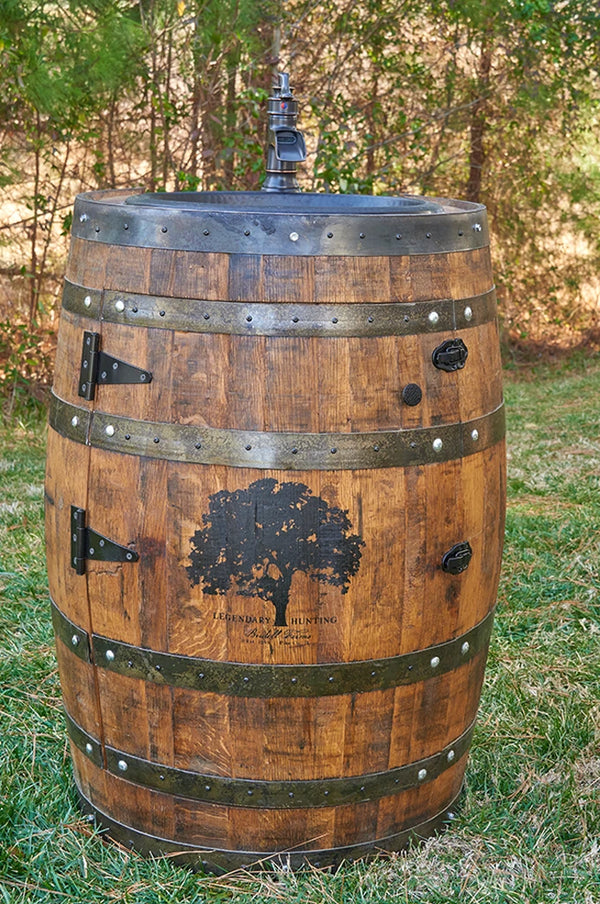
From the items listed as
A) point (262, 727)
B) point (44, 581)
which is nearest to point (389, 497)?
point (262, 727)

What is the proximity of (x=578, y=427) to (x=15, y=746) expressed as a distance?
190 inches

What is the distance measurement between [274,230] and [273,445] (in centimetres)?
45

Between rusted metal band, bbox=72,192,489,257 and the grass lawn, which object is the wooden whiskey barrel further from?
the grass lawn

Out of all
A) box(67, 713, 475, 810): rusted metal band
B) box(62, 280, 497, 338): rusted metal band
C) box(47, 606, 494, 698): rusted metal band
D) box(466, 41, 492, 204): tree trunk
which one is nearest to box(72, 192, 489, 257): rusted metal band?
box(62, 280, 497, 338): rusted metal band

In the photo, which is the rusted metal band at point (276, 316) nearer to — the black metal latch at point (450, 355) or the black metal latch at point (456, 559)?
the black metal latch at point (450, 355)

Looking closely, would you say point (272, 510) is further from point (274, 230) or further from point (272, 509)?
point (274, 230)

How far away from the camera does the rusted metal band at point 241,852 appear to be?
7.75 ft

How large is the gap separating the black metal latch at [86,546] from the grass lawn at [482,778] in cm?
73

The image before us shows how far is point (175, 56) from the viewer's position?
22.6 feet

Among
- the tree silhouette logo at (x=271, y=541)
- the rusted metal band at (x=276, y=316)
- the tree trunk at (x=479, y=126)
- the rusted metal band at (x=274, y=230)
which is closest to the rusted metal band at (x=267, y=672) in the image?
the tree silhouette logo at (x=271, y=541)

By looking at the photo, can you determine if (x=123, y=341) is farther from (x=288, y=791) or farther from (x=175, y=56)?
(x=175, y=56)

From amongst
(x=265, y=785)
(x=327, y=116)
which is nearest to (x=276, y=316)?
(x=265, y=785)

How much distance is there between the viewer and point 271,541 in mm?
2150

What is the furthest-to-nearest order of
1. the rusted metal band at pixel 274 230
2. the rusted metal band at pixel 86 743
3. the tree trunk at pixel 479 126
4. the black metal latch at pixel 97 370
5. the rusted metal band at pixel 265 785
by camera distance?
the tree trunk at pixel 479 126 → the rusted metal band at pixel 86 743 → the rusted metal band at pixel 265 785 → the black metal latch at pixel 97 370 → the rusted metal band at pixel 274 230
